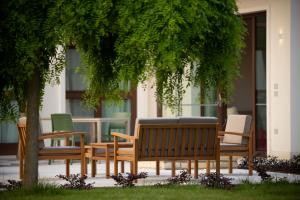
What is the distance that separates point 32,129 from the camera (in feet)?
33.2

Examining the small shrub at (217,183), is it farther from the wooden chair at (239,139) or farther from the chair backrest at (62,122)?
the chair backrest at (62,122)

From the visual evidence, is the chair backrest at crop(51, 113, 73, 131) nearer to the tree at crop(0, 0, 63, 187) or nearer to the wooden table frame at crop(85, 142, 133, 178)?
the wooden table frame at crop(85, 142, 133, 178)

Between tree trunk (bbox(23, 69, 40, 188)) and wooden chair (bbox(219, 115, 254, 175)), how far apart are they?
3837 millimetres

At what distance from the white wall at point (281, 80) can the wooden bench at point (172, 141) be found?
329 centimetres

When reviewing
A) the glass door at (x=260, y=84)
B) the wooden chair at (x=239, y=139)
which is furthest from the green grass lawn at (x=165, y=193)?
the glass door at (x=260, y=84)

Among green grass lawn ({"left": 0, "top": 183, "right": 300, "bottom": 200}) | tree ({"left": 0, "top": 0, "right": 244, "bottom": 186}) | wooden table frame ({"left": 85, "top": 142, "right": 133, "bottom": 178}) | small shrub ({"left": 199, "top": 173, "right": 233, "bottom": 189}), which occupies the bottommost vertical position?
green grass lawn ({"left": 0, "top": 183, "right": 300, "bottom": 200})

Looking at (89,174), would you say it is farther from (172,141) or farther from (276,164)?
(276,164)

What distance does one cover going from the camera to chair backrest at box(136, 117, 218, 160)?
12281 mm

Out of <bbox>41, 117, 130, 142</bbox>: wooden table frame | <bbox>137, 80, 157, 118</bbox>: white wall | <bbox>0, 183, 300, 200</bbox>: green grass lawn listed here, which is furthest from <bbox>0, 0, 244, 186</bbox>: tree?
<bbox>41, 117, 130, 142</bbox>: wooden table frame

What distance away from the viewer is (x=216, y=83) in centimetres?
977

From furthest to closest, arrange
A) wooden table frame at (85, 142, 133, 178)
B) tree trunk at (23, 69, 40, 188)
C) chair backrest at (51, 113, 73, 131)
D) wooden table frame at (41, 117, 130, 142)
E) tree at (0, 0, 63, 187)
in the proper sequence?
1. wooden table frame at (41, 117, 130, 142)
2. chair backrest at (51, 113, 73, 131)
3. wooden table frame at (85, 142, 133, 178)
4. tree trunk at (23, 69, 40, 188)
5. tree at (0, 0, 63, 187)

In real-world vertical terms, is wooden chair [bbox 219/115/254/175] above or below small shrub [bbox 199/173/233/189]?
above

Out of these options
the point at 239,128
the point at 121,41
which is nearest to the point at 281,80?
the point at 239,128

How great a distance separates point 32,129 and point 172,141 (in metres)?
2.84
